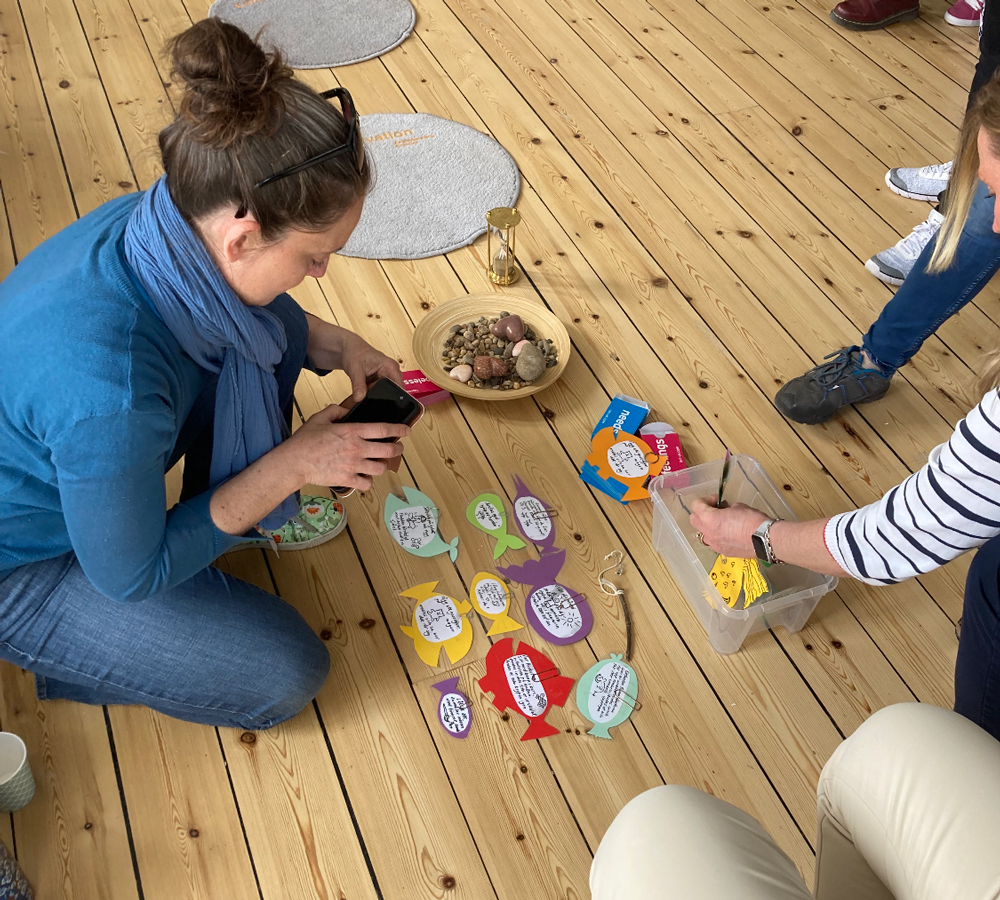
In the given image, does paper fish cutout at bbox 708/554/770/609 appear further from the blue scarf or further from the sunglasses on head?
the sunglasses on head

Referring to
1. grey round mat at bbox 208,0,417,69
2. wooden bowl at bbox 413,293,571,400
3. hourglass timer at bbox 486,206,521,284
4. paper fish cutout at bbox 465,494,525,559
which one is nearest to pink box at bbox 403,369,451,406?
wooden bowl at bbox 413,293,571,400

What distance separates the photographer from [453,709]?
5.38 ft

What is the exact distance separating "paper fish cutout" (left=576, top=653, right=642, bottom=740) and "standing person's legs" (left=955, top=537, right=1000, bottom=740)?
53cm

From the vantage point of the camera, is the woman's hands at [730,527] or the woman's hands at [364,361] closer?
the woman's hands at [730,527]

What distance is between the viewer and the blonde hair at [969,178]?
1222mm

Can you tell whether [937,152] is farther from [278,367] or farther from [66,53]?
[66,53]

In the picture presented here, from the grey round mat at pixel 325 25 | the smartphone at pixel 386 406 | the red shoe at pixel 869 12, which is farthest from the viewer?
the red shoe at pixel 869 12

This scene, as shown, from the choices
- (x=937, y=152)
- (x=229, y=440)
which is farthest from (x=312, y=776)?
(x=937, y=152)

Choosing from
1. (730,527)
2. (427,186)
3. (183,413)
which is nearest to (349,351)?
(183,413)

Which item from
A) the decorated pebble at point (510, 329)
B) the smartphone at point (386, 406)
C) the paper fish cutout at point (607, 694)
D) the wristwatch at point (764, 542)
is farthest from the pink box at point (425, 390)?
the wristwatch at point (764, 542)

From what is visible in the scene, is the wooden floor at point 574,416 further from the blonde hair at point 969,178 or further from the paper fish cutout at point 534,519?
the blonde hair at point 969,178

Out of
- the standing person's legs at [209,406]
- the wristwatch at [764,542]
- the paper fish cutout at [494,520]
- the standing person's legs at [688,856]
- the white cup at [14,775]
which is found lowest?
the white cup at [14,775]

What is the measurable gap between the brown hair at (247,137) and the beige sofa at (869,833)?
81cm

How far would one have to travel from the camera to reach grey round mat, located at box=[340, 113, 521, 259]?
2.46 metres
